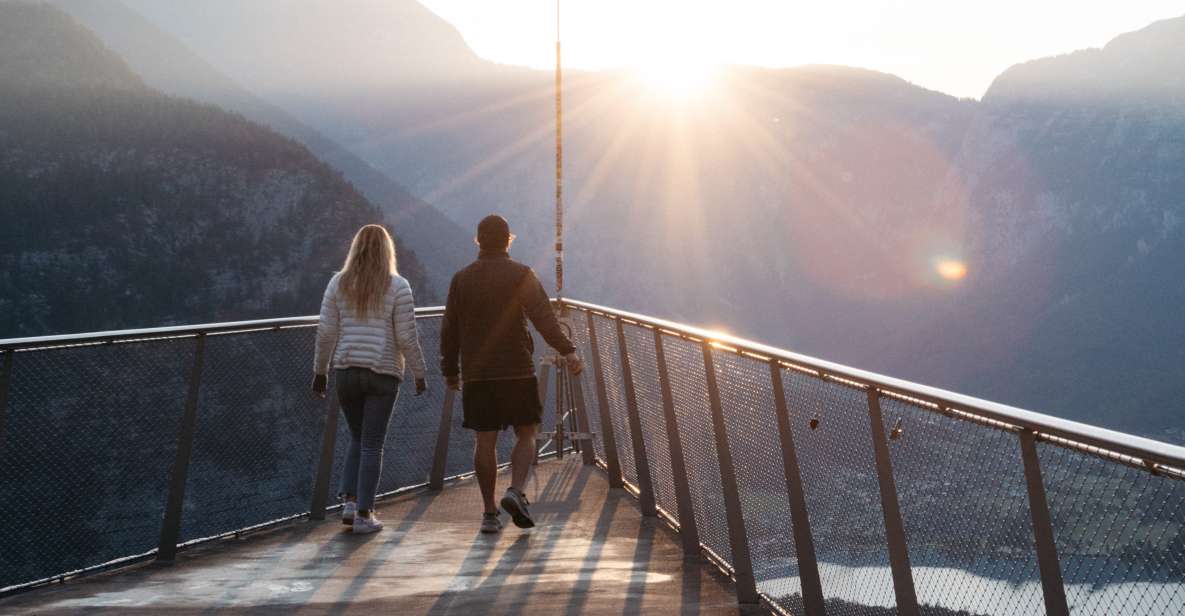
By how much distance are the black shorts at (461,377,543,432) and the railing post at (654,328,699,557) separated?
0.70 metres

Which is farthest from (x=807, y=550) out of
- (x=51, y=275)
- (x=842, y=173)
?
(x=842, y=173)

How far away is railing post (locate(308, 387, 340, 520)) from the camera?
657 cm

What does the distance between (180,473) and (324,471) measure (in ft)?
3.85

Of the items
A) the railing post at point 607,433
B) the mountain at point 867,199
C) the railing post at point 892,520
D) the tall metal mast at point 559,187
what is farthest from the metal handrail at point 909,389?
the mountain at point 867,199

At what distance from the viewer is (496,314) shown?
568 centimetres

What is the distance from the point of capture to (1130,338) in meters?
145

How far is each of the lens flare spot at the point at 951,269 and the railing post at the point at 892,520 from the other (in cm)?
16542

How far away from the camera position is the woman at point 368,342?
5.80 meters

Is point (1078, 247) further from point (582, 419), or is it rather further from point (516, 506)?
point (516, 506)

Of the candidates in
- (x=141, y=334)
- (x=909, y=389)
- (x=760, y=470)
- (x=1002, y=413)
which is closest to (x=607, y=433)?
(x=760, y=470)

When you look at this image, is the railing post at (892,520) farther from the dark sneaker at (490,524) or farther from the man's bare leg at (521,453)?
the dark sneaker at (490,524)

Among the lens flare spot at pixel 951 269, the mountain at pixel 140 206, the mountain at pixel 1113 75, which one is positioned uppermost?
the mountain at pixel 1113 75

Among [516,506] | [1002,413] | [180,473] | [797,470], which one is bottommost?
[516,506]

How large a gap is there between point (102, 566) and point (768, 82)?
7277 inches
